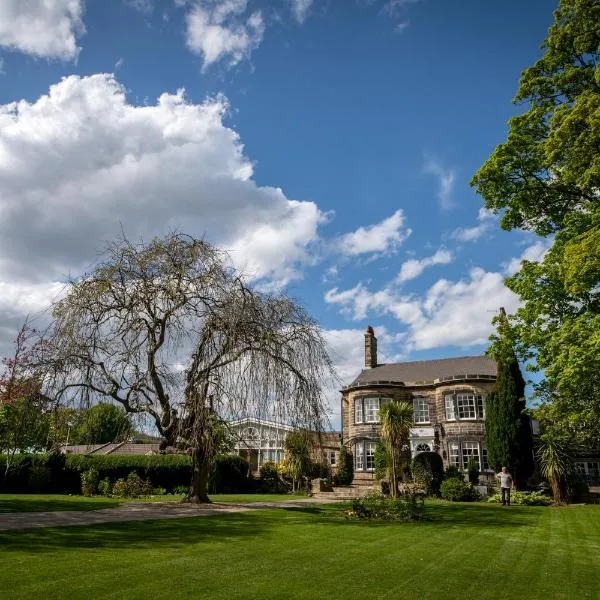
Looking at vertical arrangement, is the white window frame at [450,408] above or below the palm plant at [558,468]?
above

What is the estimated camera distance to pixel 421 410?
3766cm

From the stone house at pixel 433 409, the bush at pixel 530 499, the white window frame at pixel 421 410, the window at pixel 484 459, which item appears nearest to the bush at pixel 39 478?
the stone house at pixel 433 409

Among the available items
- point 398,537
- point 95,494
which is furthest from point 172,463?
point 398,537

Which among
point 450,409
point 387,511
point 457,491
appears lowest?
point 457,491

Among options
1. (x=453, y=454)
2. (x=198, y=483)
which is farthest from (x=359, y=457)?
(x=198, y=483)

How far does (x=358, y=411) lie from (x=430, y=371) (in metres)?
6.70

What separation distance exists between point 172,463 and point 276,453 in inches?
585

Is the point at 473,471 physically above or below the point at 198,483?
below

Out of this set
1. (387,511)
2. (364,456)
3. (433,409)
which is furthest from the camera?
(433,409)

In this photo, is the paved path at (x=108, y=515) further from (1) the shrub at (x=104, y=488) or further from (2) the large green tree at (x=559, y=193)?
(2) the large green tree at (x=559, y=193)

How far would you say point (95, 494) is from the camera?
78.7 ft

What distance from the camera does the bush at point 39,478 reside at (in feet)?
90.4

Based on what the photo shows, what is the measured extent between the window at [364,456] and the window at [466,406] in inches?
247

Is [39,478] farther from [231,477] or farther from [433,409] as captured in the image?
[433,409]
